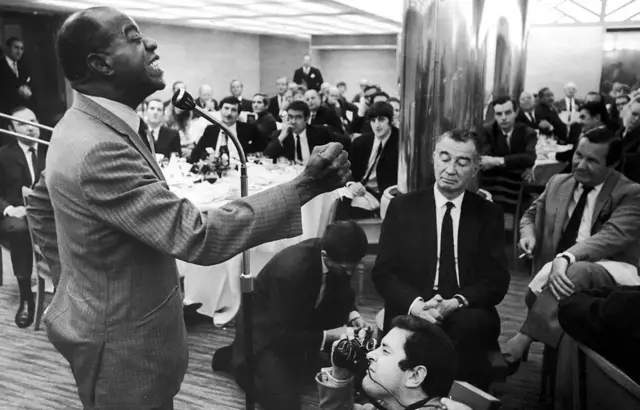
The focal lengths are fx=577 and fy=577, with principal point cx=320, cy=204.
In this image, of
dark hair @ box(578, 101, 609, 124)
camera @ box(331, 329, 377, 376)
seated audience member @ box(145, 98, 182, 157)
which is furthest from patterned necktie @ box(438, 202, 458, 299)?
seated audience member @ box(145, 98, 182, 157)

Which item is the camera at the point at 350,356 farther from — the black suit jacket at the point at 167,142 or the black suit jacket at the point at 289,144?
the black suit jacket at the point at 167,142

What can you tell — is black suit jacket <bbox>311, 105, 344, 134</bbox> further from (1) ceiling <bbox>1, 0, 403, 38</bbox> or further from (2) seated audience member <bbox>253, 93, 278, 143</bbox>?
(1) ceiling <bbox>1, 0, 403, 38</bbox>

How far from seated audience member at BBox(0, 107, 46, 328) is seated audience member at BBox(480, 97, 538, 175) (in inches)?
124

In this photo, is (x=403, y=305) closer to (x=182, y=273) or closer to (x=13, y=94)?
(x=182, y=273)

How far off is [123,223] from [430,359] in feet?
2.74

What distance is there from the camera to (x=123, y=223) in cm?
101

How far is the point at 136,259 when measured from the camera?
1152 mm

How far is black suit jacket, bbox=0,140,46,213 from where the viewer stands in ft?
11.8

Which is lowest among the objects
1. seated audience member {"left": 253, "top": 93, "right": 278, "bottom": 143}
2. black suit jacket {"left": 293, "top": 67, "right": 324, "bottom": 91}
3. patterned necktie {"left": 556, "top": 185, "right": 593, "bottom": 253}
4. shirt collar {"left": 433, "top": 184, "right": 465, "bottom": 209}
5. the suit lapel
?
patterned necktie {"left": 556, "top": 185, "right": 593, "bottom": 253}

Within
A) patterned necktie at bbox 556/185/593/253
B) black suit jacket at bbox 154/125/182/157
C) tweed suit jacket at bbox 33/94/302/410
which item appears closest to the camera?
tweed suit jacket at bbox 33/94/302/410

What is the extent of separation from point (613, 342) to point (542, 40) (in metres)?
4.23

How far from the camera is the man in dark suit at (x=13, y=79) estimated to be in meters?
6.32

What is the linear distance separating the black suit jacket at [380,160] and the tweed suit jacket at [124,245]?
238 centimetres

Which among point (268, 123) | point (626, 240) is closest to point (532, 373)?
point (626, 240)
